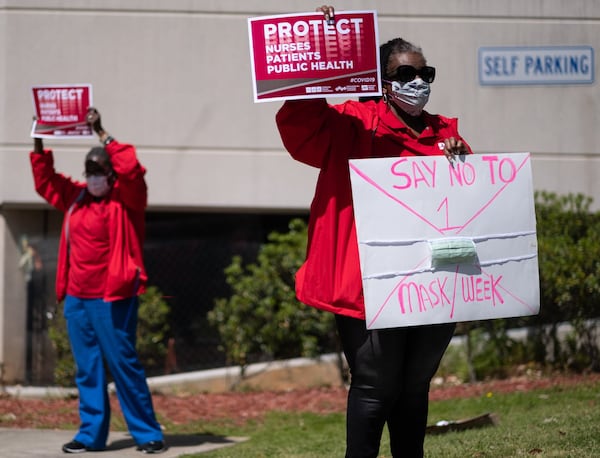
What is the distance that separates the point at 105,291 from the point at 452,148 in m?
3.34

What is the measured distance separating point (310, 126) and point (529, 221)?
3.41 ft

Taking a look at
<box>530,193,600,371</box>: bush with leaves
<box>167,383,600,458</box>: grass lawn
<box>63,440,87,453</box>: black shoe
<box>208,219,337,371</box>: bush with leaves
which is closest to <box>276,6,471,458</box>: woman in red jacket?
<box>167,383,600,458</box>: grass lawn

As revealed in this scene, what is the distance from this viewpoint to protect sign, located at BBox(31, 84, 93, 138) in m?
6.92

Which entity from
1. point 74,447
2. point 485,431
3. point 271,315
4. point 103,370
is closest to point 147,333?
point 271,315

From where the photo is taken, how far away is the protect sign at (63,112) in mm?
6922

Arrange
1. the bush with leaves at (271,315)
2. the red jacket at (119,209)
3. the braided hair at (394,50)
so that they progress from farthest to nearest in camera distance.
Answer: the bush with leaves at (271,315) < the red jacket at (119,209) < the braided hair at (394,50)

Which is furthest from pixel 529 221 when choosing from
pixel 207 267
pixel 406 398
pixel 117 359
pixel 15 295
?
pixel 15 295

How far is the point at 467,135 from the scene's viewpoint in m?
10.6

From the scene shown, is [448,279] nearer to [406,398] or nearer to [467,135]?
[406,398]

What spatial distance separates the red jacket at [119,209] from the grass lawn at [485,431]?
4.25 feet

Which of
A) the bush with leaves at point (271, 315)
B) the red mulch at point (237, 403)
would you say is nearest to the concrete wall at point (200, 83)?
the bush with leaves at point (271, 315)

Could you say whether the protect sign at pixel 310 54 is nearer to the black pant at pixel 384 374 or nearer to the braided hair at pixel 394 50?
the braided hair at pixel 394 50

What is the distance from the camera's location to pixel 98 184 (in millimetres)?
6789

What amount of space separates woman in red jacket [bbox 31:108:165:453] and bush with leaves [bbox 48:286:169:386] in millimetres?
2893
